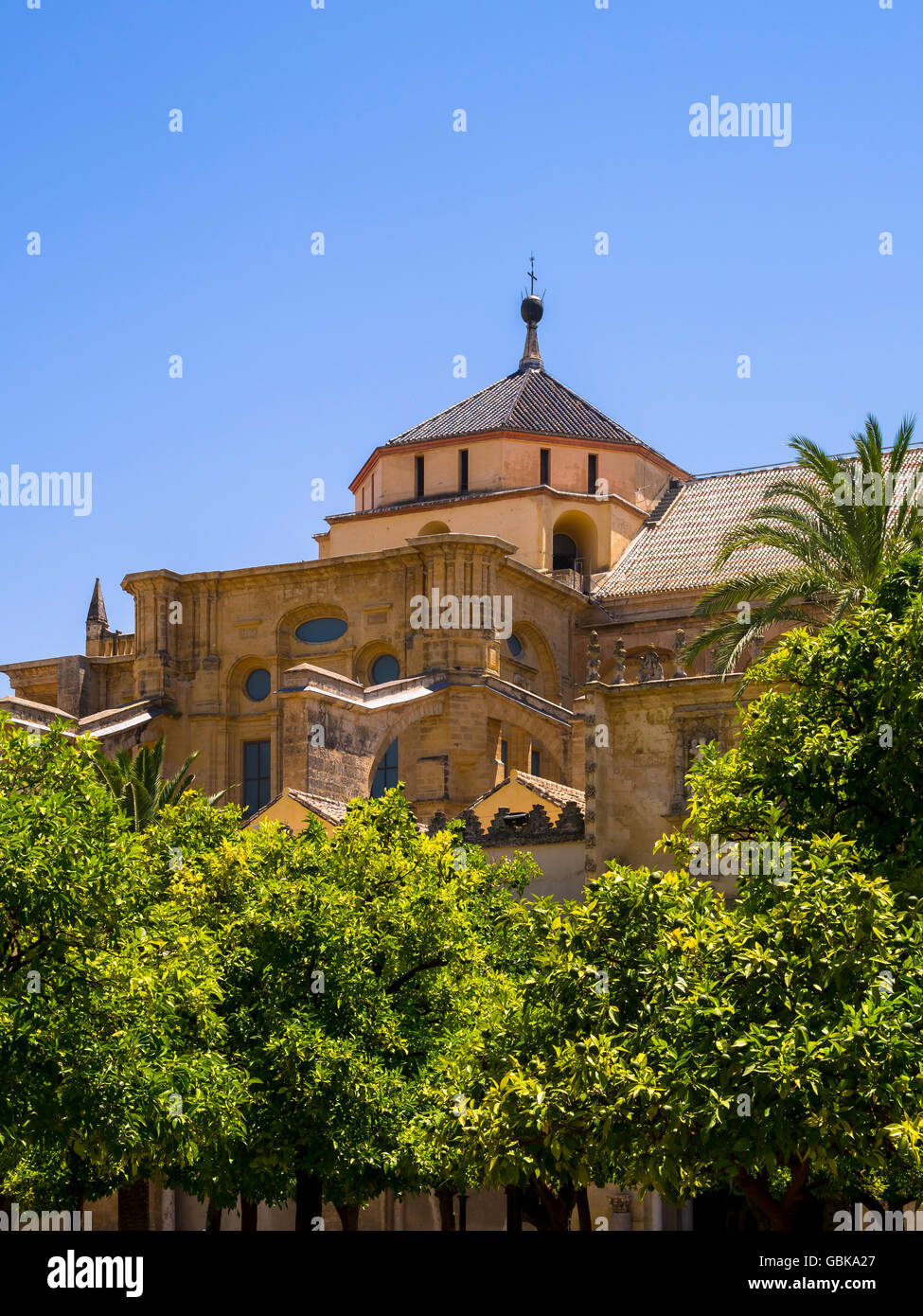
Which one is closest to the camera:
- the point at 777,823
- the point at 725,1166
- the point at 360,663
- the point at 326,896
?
the point at 725,1166

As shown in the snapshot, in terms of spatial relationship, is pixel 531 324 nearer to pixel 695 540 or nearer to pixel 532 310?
pixel 532 310

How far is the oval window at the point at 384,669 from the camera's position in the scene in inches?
2034

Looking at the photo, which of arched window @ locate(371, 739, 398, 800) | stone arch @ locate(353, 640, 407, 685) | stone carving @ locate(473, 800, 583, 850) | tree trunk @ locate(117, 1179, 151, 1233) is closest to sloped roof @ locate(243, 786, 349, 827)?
stone carving @ locate(473, 800, 583, 850)

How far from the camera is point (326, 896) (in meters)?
26.2

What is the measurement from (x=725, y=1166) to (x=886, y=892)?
2956mm

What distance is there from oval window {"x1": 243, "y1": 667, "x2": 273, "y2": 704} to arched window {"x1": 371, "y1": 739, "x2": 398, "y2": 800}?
4631mm

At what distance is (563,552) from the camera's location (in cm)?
5797

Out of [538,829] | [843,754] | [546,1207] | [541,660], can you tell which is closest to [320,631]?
[541,660]

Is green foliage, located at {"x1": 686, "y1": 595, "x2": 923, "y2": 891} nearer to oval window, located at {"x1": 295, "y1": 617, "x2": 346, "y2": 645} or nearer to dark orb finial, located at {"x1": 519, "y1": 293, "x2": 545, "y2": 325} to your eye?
oval window, located at {"x1": 295, "y1": 617, "x2": 346, "y2": 645}

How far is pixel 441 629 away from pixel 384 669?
10.2 ft

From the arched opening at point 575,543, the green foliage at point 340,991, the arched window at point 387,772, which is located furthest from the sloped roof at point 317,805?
the arched opening at point 575,543

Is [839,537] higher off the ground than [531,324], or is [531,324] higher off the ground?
[531,324]
